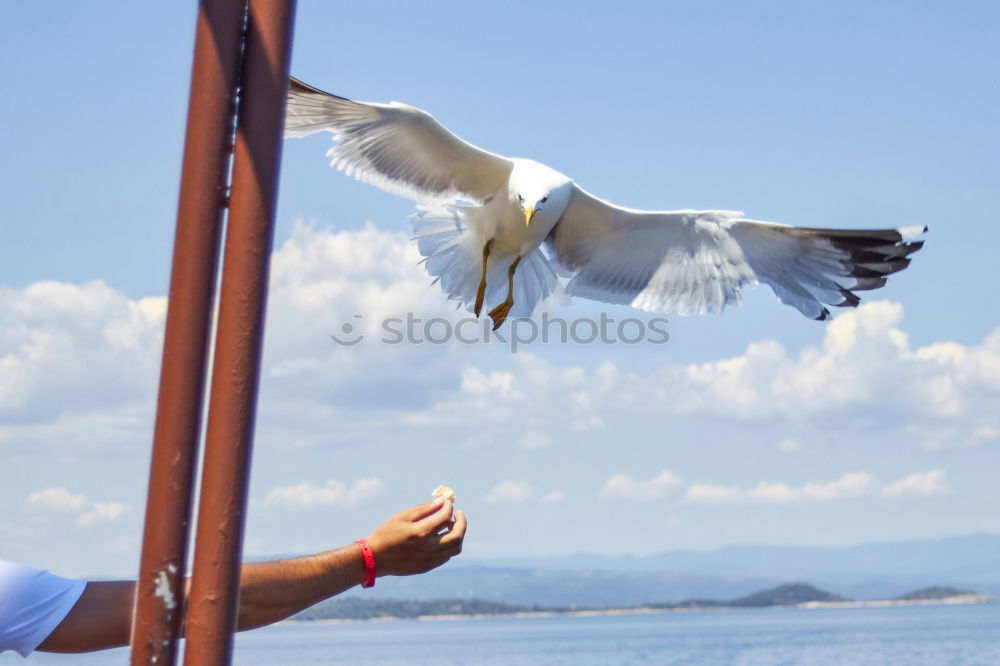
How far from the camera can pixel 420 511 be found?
1.66 meters

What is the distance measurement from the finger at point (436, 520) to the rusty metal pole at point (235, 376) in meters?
0.42

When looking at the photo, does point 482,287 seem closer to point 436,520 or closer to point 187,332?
point 436,520

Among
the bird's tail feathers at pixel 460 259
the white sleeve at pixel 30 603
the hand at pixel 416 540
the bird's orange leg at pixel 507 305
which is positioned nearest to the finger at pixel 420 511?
the hand at pixel 416 540

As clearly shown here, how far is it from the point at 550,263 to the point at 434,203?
0.68m

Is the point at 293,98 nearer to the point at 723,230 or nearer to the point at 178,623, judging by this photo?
the point at 723,230

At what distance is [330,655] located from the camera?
73.2 meters

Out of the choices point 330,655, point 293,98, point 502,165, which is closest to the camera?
point 293,98

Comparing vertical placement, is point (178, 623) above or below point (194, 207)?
below

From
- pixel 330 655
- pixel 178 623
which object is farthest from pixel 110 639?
pixel 330 655

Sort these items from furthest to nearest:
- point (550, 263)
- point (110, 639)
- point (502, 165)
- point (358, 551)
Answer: point (550, 263), point (502, 165), point (358, 551), point (110, 639)

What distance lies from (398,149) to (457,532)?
4407 millimetres

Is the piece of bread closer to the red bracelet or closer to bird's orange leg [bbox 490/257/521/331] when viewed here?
the red bracelet

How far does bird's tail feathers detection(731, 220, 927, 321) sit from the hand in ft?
13.2

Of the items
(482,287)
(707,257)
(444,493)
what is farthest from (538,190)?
(444,493)
